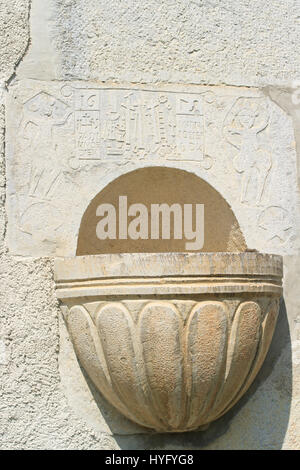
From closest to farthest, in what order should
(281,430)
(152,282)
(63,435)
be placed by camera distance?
(152,282), (63,435), (281,430)

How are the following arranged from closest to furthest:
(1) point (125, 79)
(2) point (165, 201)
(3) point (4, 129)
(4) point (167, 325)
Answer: (4) point (167, 325), (3) point (4, 129), (1) point (125, 79), (2) point (165, 201)

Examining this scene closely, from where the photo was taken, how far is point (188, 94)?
3.35m

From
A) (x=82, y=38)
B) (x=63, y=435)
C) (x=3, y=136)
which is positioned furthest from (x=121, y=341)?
(x=82, y=38)

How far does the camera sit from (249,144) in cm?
337

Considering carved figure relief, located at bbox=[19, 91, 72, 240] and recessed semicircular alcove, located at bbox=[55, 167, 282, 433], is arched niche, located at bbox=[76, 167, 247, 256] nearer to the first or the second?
carved figure relief, located at bbox=[19, 91, 72, 240]

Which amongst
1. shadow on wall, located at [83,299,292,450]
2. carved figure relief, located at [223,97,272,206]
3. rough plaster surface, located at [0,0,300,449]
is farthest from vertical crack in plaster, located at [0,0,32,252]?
shadow on wall, located at [83,299,292,450]

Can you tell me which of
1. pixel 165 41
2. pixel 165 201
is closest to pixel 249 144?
pixel 165 201

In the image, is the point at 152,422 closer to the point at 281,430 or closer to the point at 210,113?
the point at 281,430

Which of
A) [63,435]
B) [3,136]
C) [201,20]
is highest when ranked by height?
[201,20]

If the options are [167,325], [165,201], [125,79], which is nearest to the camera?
[167,325]

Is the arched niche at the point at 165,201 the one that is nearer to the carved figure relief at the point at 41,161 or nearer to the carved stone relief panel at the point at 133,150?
the carved stone relief panel at the point at 133,150

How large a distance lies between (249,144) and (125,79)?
55cm

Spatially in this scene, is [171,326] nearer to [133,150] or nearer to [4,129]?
[133,150]

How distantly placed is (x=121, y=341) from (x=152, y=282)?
23 centimetres
